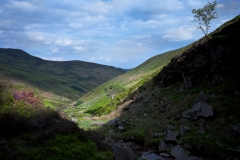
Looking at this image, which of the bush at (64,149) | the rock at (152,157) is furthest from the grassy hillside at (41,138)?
the rock at (152,157)

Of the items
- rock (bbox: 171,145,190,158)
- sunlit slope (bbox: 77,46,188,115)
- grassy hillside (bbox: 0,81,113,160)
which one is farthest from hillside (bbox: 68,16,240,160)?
sunlit slope (bbox: 77,46,188,115)

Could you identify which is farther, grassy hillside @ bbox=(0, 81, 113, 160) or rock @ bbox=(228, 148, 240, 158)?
rock @ bbox=(228, 148, 240, 158)

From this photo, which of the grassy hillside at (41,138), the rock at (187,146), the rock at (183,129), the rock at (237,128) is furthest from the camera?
the rock at (183,129)

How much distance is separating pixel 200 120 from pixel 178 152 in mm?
4730

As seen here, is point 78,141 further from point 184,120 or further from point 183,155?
point 184,120

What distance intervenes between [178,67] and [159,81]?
721cm

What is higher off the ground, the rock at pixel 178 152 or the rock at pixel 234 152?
the rock at pixel 234 152

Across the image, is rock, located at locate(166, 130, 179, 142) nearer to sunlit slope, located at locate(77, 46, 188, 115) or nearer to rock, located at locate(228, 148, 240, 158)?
rock, located at locate(228, 148, 240, 158)

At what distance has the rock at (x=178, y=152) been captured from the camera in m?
13.6

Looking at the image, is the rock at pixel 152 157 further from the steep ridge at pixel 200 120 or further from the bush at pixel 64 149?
the bush at pixel 64 149

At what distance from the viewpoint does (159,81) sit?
38.5 metres

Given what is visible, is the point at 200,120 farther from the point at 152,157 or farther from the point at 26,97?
the point at 26,97

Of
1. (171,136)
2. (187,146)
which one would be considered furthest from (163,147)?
(187,146)

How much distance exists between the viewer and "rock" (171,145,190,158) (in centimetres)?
1364
